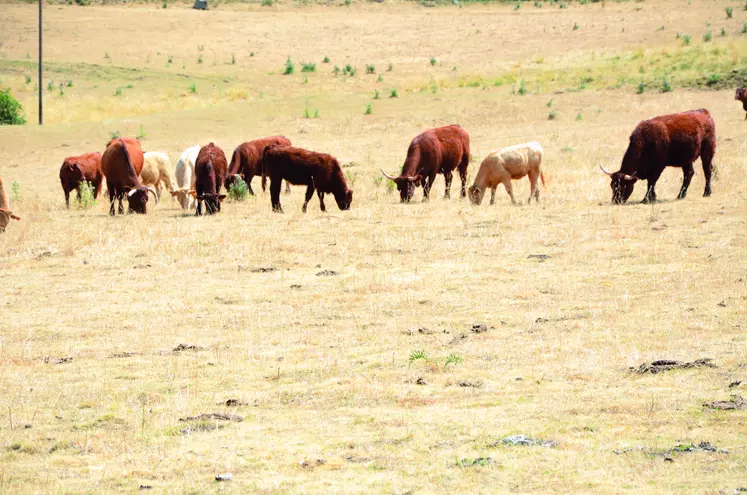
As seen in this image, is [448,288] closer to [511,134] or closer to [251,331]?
[251,331]

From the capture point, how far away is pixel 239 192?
65.8ft

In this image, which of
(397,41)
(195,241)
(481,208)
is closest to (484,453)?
(195,241)

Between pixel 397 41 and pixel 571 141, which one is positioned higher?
pixel 397 41

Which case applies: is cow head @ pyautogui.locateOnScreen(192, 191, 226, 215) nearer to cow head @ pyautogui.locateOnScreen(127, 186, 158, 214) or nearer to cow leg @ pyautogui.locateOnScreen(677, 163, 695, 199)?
cow head @ pyautogui.locateOnScreen(127, 186, 158, 214)

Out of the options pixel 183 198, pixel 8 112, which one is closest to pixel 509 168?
pixel 183 198

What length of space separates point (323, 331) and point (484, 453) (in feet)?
12.4

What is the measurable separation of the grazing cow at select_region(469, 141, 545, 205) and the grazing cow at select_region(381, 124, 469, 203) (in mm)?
1164

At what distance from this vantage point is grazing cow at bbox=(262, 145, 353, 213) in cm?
1842

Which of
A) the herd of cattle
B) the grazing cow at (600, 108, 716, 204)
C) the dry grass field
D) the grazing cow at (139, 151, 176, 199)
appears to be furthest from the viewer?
the grazing cow at (139, 151, 176, 199)

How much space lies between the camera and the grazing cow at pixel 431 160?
63.4 ft

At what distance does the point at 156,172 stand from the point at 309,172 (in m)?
4.65

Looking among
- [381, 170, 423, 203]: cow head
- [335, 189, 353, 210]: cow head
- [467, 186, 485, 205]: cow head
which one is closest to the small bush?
[335, 189, 353, 210]: cow head

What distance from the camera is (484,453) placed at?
6.52 metres

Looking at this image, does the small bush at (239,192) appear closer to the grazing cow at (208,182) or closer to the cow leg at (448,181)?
the grazing cow at (208,182)
